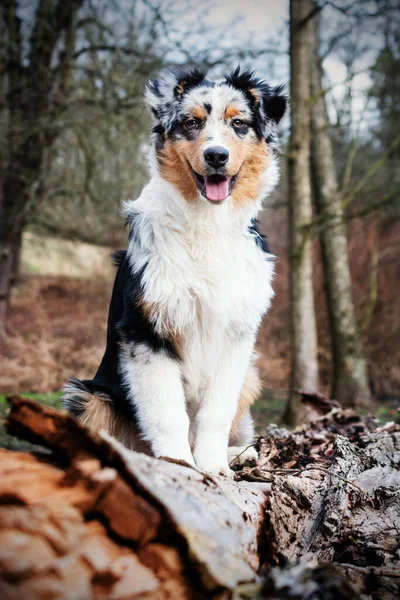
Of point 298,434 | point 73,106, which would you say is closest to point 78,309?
point 73,106

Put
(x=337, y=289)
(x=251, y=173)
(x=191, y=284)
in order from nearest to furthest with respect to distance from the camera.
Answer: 1. (x=191, y=284)
2. (x=251, y=173)
3. (x=337, y=289)

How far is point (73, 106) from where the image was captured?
10.8 m

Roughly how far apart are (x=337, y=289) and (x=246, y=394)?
6175mm

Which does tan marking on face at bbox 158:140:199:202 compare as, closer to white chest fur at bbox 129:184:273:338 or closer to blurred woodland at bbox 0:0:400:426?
white chest fur at bbox 129:184:273:338

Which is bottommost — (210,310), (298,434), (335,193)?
(298,434)

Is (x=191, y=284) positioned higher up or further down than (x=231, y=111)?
further down

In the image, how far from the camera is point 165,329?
3545 millimetres

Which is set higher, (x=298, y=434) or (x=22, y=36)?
(x=22, y=36)

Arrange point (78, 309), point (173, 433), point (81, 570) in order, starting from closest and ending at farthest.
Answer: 1. point (81, 570)
2. point (173, 433)
3. point (78, 309)

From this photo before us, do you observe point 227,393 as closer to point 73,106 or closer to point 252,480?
point 252,480

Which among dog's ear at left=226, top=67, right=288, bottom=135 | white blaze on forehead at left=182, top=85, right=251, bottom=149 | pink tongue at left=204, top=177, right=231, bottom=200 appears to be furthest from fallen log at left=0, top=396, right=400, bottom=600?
dog's ear at left=226, top=67, right=288, bottom=135

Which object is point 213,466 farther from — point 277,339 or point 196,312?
point 277,339

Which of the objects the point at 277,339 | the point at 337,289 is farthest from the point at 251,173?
the point at 277,339

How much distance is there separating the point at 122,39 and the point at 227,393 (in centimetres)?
938
